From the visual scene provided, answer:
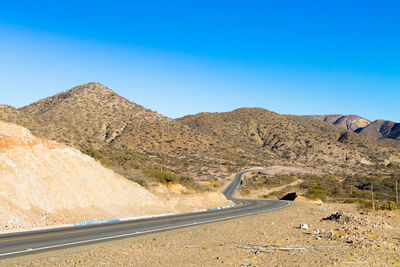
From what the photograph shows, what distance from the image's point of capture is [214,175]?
81125mm

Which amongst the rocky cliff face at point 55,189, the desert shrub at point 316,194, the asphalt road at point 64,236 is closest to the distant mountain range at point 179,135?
the rocky cliff face at point 55,189

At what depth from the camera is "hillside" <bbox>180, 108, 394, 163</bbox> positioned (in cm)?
12412

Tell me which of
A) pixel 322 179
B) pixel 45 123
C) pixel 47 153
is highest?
pixel 45 123

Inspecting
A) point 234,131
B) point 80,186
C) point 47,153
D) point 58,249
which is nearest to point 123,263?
point 58,249

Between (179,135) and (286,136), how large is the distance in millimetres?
53171

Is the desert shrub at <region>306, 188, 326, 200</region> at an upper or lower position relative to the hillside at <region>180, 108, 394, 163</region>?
lower

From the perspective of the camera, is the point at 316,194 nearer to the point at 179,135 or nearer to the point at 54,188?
the point at 54,188

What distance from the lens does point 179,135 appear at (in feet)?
331

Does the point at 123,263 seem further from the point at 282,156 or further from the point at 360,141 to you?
the point at 360,141

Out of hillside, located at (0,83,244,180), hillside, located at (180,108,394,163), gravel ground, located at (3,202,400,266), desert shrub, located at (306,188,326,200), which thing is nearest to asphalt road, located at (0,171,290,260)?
gravel ground, located at (3,202,400,266)

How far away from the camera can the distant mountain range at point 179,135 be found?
71175 mm

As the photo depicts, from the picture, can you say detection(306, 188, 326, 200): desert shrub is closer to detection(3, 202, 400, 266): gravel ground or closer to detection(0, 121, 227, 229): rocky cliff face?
detection(0, 121, 227, 229): rocky cliff face

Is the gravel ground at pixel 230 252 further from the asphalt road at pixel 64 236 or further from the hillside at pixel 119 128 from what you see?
the hillside at pixel 119 128

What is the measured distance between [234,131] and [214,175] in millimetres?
61686
